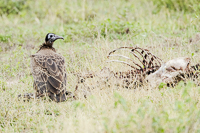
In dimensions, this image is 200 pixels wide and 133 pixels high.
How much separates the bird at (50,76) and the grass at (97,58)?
281 millimetres

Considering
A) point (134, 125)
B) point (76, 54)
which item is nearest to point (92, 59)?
point (76, 54)

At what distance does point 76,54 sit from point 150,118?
5.96 metres

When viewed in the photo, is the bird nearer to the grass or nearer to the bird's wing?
the bird's wing

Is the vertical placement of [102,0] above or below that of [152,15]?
above

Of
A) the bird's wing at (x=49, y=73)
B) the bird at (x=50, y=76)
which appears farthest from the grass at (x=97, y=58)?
the bird's wing at (x=49, y=73)

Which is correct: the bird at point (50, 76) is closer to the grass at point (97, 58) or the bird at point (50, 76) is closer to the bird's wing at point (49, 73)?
the bird's wing at point (49, 73)

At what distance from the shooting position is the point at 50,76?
7422 mm

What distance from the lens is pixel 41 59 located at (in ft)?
25.5

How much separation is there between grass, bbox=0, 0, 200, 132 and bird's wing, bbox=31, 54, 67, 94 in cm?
39

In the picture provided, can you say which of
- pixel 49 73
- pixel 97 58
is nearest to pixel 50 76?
pixel 49 73

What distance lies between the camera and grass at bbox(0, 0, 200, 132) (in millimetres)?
4609

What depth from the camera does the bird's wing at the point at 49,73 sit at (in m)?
7.33

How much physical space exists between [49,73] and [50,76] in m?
0.09

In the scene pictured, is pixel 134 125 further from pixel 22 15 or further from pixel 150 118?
pixel 22 15
